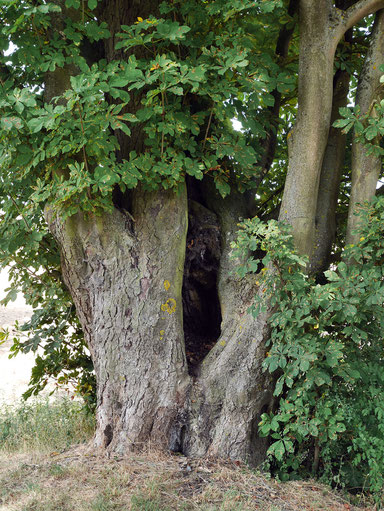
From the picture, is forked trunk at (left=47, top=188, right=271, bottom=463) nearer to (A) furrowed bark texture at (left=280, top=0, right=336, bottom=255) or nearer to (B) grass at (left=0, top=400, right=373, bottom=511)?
(B) grass at (left=0, top=400, right=373, bottom=511)

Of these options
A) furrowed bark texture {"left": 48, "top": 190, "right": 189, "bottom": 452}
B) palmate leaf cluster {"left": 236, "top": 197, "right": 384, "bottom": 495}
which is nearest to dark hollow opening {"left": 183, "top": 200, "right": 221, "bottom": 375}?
furrowed bark texture {"left": 48, "top": 190, "right": 189, "bottom": 452}

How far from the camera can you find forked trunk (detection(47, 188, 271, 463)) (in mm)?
4090

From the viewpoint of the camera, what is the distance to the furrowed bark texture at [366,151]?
4.14 m

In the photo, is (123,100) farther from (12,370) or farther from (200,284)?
(12,370)

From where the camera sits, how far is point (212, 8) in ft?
12.0

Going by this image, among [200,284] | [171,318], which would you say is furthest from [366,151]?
[171,318]

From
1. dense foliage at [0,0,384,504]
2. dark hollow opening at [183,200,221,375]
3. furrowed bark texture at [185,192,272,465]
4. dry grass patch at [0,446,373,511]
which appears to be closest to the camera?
dry grass patch at [0,446,373,511]

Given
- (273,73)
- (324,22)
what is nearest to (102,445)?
(273,73)

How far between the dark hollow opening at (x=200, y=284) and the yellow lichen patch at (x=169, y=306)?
0.56 m

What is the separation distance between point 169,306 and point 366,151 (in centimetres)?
214

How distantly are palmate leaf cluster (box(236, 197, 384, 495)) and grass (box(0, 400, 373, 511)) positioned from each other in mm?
287

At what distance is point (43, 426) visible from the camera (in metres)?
5.21

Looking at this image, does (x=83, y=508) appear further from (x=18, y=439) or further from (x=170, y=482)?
(x=18, y=439)

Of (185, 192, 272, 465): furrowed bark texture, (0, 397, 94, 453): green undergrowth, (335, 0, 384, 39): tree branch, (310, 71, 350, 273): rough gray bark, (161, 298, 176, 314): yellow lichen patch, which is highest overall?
(335, 0, 384, 39): tree branch
